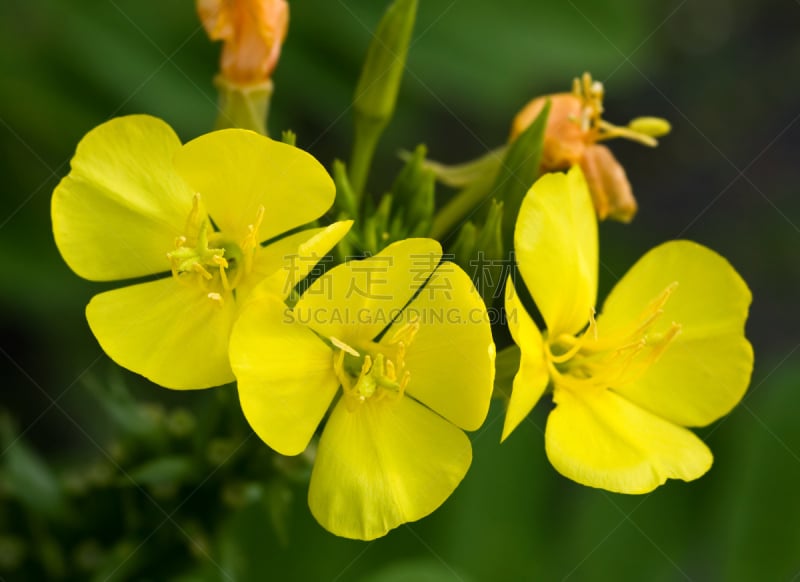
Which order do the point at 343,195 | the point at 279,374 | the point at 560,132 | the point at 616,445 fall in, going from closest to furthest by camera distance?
the point at 279,374, the point at 616,445, the point at 343,195, the point at 560,132

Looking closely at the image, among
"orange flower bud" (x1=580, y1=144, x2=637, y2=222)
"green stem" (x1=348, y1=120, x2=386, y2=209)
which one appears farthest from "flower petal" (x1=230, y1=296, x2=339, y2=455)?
"orange flower bud" (x1=580, y1=144, x2=637, y2=222)

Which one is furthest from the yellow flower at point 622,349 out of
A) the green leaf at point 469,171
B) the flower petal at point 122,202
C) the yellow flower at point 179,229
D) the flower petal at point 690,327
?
the flower petal at point 122,202

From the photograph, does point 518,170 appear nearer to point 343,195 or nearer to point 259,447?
point 343,195

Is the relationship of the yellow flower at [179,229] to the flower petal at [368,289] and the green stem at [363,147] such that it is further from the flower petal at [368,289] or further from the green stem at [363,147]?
the green stem at [363,147]

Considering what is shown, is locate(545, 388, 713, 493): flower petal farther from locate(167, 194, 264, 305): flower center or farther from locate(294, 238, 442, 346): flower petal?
locate(167, 194, 264, 305): flower center

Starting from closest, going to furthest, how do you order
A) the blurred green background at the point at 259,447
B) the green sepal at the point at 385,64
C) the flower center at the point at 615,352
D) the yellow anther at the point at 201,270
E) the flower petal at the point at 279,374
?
the flower petal at the point at 279,374
the yellow anther at the point at 201,270
the flower center at the point at 615,352
the green sepal at the point at 385,64
the blurred green background at the point at 259,447

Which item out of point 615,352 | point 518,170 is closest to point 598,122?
point 518,170
